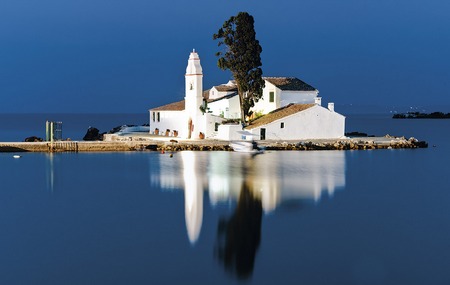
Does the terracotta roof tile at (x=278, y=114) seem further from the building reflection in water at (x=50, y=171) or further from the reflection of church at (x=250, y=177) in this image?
the building reflection in water at (x=50, y=171)

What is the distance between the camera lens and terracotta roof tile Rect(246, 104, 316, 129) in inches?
1833

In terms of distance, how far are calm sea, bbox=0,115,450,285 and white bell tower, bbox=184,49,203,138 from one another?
360 inches

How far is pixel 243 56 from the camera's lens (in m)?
47.5

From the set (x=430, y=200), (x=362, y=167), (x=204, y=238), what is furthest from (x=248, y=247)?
(x=362, y=167)

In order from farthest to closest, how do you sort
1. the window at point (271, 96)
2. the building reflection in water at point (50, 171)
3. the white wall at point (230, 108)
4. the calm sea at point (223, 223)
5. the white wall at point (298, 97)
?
the white wall at point (298, 97) < the window at point (271, 96) < the white wall at point (230, 108) < the building reflection in water at point (50, 171) < the calm sea at point (223, 223)

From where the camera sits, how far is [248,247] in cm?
1862

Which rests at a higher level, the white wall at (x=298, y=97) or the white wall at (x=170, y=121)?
the white wall at (x=298, y=97)

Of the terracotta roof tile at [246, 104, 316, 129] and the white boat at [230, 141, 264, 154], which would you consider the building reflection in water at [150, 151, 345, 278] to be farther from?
the terracotta roof tile at [246, 104, 316, 129]

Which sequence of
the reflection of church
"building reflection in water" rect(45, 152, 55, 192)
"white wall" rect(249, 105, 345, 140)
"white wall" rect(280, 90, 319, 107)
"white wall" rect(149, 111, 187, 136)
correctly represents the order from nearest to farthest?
the reflection of church < "building reflection in water" rect(45, 152, 55, 192) < "white wall" rect(249, 105, 345, 140) < "white wall" rect(149, 111, 187, 136) < "white wall" rect(280, 90, 319, 107)

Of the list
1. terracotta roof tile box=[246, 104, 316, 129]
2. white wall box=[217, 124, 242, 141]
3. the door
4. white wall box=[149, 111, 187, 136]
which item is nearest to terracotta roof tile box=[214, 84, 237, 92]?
white wall box=[149, 111, 187, 136]

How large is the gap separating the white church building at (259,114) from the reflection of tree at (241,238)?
2059 cm

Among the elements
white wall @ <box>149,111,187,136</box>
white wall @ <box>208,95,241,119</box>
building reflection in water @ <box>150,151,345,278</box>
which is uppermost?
white wall @ <box>208,95,241,119</box>

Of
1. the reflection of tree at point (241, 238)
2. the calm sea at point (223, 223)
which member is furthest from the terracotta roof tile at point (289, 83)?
the reflection of tree at point (241, 238)

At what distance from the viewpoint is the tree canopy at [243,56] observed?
1866 inches
